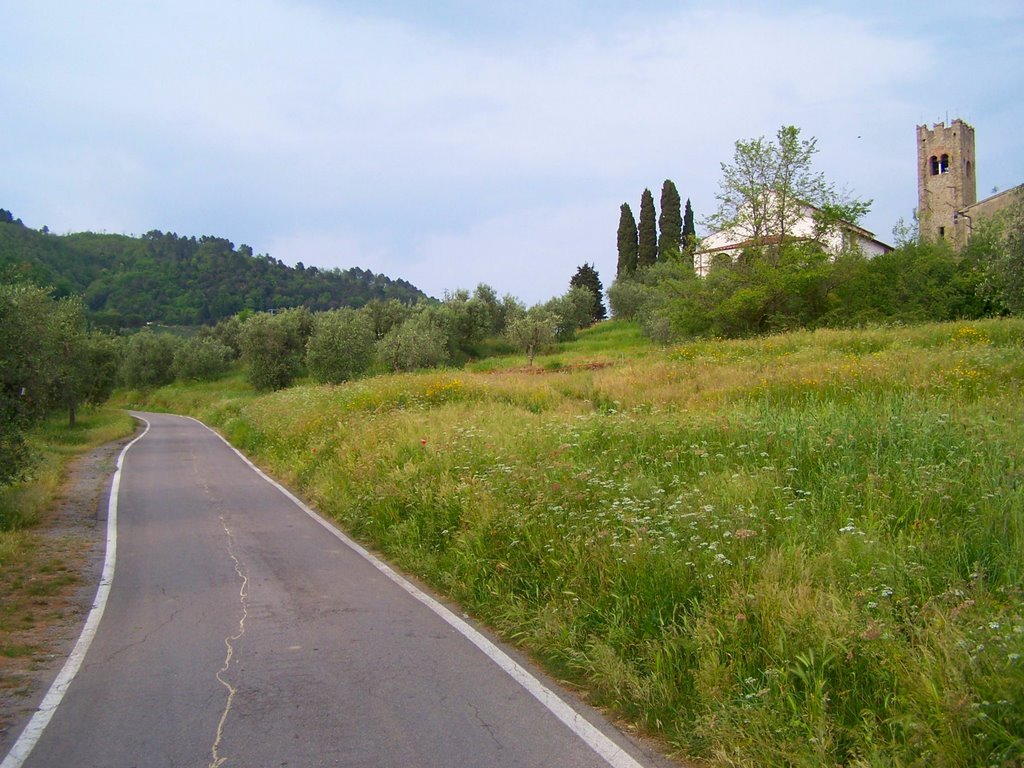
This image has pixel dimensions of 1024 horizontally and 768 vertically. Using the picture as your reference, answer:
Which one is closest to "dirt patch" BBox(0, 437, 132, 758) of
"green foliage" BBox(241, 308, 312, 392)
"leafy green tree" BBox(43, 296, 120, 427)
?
"leafy green tree" BBox(43, 296, 120, 427)

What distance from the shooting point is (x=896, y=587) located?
4645mm

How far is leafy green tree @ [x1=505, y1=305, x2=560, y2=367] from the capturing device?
66500 mm

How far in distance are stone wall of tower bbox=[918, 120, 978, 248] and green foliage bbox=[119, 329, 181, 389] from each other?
72498 millimetres

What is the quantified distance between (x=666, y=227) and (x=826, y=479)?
71133 millimetres

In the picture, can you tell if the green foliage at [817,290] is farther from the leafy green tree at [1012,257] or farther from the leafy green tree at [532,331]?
the leafy green tree at [532,331]

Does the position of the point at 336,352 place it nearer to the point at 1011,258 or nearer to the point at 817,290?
the point at 817,290

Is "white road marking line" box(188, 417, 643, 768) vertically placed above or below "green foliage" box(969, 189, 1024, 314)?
below

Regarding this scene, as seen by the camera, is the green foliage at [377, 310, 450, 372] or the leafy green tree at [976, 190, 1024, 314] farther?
the green foliage at [377, 310, 450, 372]

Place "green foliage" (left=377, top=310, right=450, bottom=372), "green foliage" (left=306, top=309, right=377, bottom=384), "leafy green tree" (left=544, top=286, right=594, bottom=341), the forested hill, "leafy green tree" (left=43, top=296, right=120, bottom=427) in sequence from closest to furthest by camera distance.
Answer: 1. "leafy green tree" (left=43, top=296, right=120, bottom=427)
2. "green foliage" (left=306, top=309, right=377, bottom=384)
3. "green foliage" (left=377, top=310, right=450, bottom=372)
4. "leafy green tree" (left=544, top=286, right=594, bottom=341)
5. the forested hill

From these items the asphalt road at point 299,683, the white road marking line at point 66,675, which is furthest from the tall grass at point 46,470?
the asphalt road at point 299,683

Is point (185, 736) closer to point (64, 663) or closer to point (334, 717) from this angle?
point (334, 717)

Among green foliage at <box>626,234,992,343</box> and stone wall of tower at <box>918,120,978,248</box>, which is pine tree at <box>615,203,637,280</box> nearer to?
stone wall of tower at <box>918,120,978,248</box>

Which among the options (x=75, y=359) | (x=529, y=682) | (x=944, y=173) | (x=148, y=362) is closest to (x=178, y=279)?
(x=148, y=362)

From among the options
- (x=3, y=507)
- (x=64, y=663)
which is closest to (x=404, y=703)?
(x=64, y=663)
